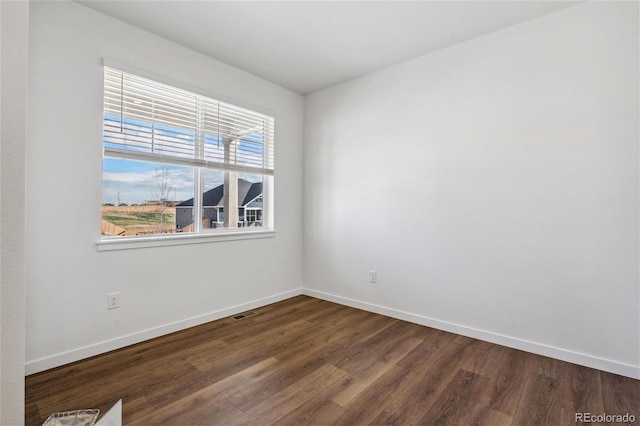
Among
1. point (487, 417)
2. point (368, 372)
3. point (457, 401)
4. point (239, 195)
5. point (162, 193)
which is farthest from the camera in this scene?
point (239, 195)

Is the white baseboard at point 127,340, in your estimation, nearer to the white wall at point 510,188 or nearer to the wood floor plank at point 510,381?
the white wall at point 510,188

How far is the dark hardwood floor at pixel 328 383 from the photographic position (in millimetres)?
1622

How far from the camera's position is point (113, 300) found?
233 centimetres

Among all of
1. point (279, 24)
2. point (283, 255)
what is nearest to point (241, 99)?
point (279, 24)

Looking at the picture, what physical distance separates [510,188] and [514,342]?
1.23 meters

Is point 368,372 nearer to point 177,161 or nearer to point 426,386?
point 426,386

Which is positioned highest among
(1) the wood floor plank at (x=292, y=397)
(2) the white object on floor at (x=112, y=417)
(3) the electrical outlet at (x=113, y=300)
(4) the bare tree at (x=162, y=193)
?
(4) the bare tree at (x=162, y=193)

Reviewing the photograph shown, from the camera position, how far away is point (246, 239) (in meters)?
3.29

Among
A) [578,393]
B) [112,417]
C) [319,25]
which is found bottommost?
[578,393]

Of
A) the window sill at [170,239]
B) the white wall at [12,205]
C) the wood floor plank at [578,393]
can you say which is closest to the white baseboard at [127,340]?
the window sill at [170,239]

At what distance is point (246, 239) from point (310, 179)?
1.15 m

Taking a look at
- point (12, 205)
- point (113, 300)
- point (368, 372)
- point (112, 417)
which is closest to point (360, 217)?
point (368, 372)

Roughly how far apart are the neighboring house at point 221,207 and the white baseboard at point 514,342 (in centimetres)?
146

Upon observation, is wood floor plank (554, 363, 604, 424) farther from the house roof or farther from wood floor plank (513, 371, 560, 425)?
the house roof
